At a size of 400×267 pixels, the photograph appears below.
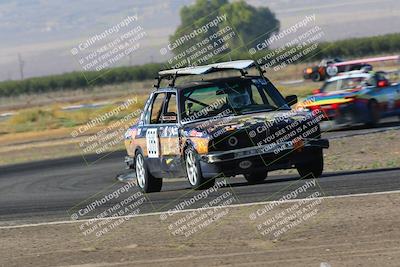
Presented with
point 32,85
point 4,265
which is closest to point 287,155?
point 4,265

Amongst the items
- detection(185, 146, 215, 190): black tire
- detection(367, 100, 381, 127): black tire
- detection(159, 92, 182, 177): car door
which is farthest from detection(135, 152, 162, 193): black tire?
detection(367, 100, 381, 127): black tire

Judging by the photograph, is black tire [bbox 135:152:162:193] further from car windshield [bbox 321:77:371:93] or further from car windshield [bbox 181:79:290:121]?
car windshield [bbox 321:77:371:93]

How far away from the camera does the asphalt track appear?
43.5 ft

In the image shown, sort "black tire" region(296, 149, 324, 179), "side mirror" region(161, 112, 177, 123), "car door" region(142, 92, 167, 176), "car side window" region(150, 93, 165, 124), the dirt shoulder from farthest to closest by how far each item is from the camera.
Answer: "car side window" region(150, 93, 165, 124) → "car door" region(142, 92, 167, 176) → "side mirror" region(161, 112, 177, 123) → "black tire" region(296, 149, 324, 179) → the dirt shoulder


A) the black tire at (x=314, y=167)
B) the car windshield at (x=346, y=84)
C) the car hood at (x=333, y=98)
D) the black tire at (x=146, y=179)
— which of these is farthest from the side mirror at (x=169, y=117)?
the car windshield at (x=346, y=84)

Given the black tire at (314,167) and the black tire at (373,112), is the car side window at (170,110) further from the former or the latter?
the black tire at (373,112)

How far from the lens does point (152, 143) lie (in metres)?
15.4

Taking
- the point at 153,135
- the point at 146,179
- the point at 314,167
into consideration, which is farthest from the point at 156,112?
the point at 314,167

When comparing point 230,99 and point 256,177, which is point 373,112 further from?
point 230,99

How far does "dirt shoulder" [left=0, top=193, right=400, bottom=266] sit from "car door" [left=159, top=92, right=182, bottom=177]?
2663 mm

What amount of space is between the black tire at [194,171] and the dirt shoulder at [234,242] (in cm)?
196

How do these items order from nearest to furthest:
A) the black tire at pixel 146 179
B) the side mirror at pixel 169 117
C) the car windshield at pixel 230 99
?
1. the car windshield at pixel 230 99
2. the side mirror at pixel 169 117
3. the black tire at pixel 146 179

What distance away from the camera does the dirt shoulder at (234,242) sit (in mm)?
8641

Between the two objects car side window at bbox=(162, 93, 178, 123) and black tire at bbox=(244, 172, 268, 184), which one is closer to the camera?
car side window at bbox=(162, 93, 178, 123)
